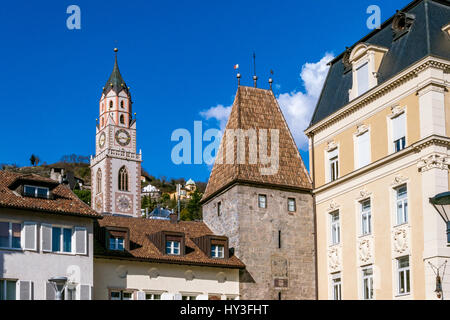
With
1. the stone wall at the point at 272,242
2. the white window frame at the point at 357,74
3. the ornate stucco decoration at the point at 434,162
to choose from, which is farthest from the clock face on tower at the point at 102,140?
the ornate stucco decoration at the point at 434,162

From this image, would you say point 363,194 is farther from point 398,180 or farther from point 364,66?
point 364,66

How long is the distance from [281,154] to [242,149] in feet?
8.20

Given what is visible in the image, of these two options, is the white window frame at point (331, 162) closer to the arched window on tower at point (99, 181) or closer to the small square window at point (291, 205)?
the small square window at point (291, 205)

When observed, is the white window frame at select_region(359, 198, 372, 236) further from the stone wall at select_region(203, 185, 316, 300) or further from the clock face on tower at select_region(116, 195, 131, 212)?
the clock face on tower at select_region(116, 195, 131, 212)

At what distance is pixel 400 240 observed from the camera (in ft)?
119

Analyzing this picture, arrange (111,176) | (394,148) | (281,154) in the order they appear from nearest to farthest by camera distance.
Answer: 1. (394,148)
2. (281,154)
3. (111,176)

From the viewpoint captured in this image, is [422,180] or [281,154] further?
[281,154]

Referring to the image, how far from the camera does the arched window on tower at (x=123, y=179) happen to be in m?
126

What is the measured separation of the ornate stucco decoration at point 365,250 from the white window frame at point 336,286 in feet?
8.48

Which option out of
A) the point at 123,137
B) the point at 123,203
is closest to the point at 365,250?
the point at 123,203

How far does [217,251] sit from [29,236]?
10.8 metres

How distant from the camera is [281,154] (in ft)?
156
